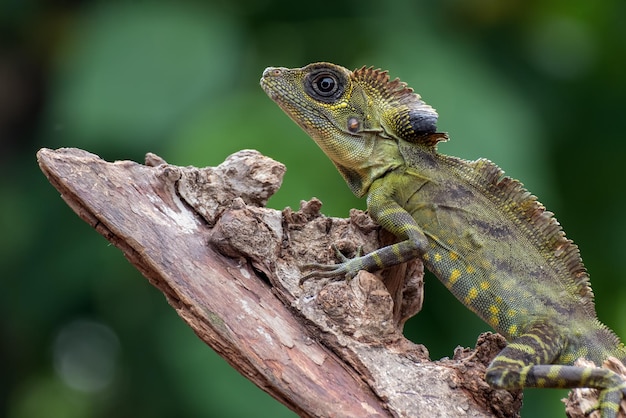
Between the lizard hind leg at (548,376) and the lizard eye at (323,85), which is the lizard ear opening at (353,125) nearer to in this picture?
the lizard eye at (323,85)

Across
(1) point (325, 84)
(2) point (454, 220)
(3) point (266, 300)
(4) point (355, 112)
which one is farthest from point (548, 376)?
(1) point (325, 84)

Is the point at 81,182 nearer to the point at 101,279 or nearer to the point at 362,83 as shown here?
the point at 362,83

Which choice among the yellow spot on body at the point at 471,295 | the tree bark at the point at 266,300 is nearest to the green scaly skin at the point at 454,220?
the yellow spot on body at the point at 471,295

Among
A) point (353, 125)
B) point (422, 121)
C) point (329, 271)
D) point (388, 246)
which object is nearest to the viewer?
point (329, 271)

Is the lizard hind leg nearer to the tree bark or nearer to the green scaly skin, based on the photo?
the green scaly skin

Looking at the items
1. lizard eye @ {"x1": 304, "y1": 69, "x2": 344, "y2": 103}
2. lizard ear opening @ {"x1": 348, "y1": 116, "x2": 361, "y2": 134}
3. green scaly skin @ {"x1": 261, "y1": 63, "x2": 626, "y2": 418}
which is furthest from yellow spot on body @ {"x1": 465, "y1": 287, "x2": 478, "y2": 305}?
lizard eye @ {"x1": 304, "y1": 69, "x2": 344, "y2": 103}

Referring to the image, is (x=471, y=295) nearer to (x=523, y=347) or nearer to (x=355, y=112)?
(x=523, y=347)

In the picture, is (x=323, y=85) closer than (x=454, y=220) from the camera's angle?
No
